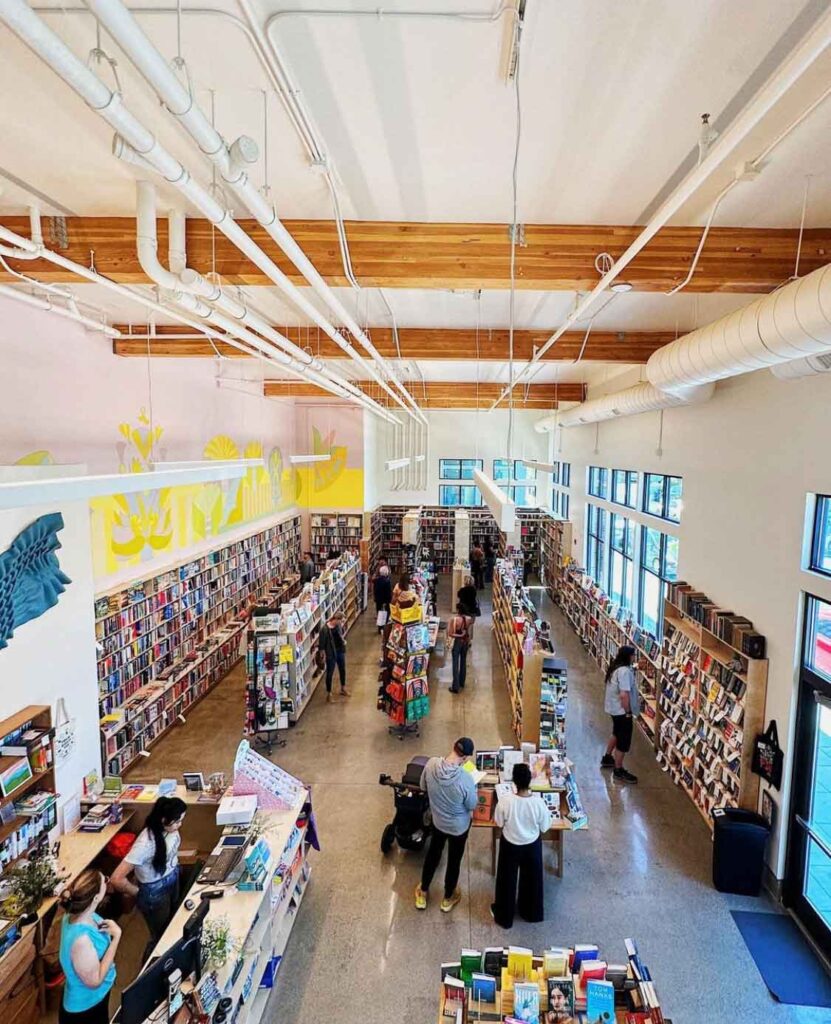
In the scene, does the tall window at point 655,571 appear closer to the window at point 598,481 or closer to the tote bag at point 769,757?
the window at point 598,481

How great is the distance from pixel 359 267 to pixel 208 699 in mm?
7146

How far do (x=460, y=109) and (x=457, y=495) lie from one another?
16.4 m

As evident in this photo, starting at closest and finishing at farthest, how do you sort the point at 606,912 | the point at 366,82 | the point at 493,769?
1. the point at 366,82
2. the point at 606,912
3. the point at 493,769

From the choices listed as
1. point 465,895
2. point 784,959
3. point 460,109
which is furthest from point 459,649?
point 460,109

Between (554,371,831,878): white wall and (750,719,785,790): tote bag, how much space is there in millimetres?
65

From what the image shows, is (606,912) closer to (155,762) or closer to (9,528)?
(155,762)

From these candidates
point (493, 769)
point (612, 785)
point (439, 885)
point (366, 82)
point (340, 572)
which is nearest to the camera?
point (366, 82)

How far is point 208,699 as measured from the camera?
8797 millimetres

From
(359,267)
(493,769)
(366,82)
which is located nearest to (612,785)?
(493,769)

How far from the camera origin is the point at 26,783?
4.47 metres

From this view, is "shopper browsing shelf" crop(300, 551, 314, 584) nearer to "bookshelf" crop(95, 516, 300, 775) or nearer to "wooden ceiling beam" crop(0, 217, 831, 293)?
"bookshelf" crop(95, 516, 300, 775)

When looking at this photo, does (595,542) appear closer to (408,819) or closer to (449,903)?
(408,819)

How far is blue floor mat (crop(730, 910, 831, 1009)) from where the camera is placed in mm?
4125

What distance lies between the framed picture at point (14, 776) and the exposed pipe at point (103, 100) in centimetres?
417
